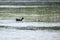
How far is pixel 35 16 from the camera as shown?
2.30 m

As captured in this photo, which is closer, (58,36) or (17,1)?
(58,36)

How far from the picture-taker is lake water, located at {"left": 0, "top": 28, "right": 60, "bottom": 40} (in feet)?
6.04

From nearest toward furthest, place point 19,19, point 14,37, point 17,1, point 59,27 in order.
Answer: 1. point 14,37
2. point 59,27
3. point 19,19
4. point 17,1

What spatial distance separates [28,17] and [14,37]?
0.57m

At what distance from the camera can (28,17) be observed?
2.29 m

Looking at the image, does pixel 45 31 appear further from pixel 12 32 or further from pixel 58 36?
pixel 12 32

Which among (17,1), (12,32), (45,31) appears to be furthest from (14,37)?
(17,1)

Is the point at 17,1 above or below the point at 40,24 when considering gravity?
above

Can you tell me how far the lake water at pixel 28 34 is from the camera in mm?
1840

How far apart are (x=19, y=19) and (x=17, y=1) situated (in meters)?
0.52

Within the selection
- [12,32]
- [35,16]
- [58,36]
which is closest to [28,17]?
[35,16]

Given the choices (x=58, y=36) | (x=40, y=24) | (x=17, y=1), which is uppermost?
(x=17, y=1)

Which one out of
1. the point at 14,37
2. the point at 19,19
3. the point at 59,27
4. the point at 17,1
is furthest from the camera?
the point at 17,1

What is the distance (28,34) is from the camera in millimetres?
1906
